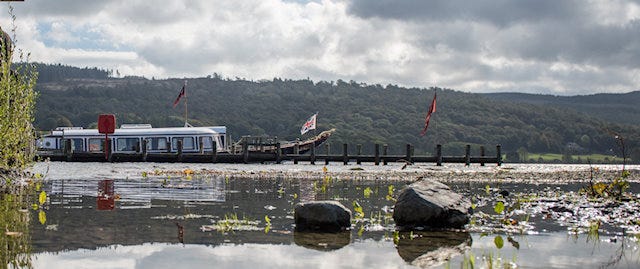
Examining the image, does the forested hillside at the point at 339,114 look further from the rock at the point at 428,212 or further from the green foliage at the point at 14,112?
the rock at the point at 428,212

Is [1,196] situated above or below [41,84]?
below

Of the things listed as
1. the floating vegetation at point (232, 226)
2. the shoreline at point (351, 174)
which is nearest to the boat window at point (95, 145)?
the shoreline at point (351, 174)

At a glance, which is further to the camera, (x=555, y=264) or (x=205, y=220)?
(x=205, y=220)

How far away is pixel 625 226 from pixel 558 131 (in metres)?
151

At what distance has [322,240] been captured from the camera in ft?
39.0

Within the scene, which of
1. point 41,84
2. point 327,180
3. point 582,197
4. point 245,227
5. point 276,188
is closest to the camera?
point 245,227

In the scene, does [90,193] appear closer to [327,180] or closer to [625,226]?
[327,180]

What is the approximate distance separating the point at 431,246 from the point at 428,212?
2092 mm

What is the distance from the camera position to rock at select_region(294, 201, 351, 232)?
13.0m

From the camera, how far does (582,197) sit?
20844 millimetres

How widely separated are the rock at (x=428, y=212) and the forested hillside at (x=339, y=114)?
110 metres

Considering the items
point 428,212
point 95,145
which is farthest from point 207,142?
point 428,212

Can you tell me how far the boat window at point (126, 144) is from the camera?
59.2m


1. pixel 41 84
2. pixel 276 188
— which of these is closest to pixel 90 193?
pixel 276 188
